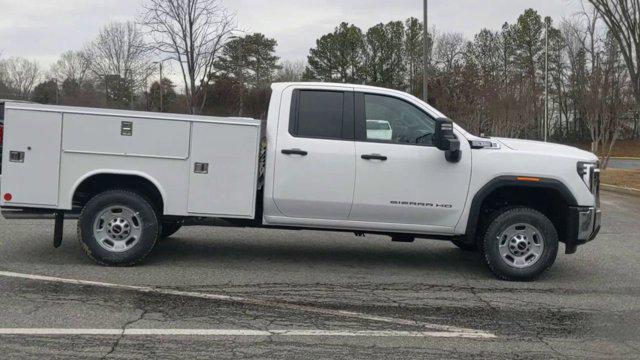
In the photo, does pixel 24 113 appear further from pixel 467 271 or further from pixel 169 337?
pixel 467 271

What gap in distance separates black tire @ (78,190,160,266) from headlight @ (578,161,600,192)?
456 centimetres

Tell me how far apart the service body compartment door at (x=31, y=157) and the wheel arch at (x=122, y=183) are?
10.0 inches

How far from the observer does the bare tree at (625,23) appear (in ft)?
52.6

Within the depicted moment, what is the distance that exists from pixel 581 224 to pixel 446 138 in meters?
1.74

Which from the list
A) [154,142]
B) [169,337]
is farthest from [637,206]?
[169,337]

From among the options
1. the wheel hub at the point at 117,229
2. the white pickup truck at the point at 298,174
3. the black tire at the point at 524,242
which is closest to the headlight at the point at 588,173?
the white pickup truck at the point at 298,174

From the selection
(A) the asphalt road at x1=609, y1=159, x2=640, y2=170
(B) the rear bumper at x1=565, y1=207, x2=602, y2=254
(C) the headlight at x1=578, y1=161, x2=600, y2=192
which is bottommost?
(B) the rear bumper at x1=565, y1=207, x2=602, y2=254

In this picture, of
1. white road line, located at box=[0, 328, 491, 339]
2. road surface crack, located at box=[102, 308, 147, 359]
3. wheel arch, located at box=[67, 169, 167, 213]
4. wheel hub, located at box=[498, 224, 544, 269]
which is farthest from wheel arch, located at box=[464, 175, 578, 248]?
road surface crack, located at box=[102, 308, 147, 359]

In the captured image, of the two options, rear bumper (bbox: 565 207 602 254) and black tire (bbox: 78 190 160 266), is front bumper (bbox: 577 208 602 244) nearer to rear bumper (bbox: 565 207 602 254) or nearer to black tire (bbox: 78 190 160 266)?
rear bumper (bbox: 565 207 602 254)

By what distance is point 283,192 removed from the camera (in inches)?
270

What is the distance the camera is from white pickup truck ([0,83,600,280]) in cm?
676

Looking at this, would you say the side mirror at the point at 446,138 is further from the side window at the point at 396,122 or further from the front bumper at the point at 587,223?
the front bumper at the point at 587,223

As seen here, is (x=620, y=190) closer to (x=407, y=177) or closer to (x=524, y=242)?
(x=524, y=242)

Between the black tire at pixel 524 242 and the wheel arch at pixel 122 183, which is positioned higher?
the wheel arch at pixel 122 183
